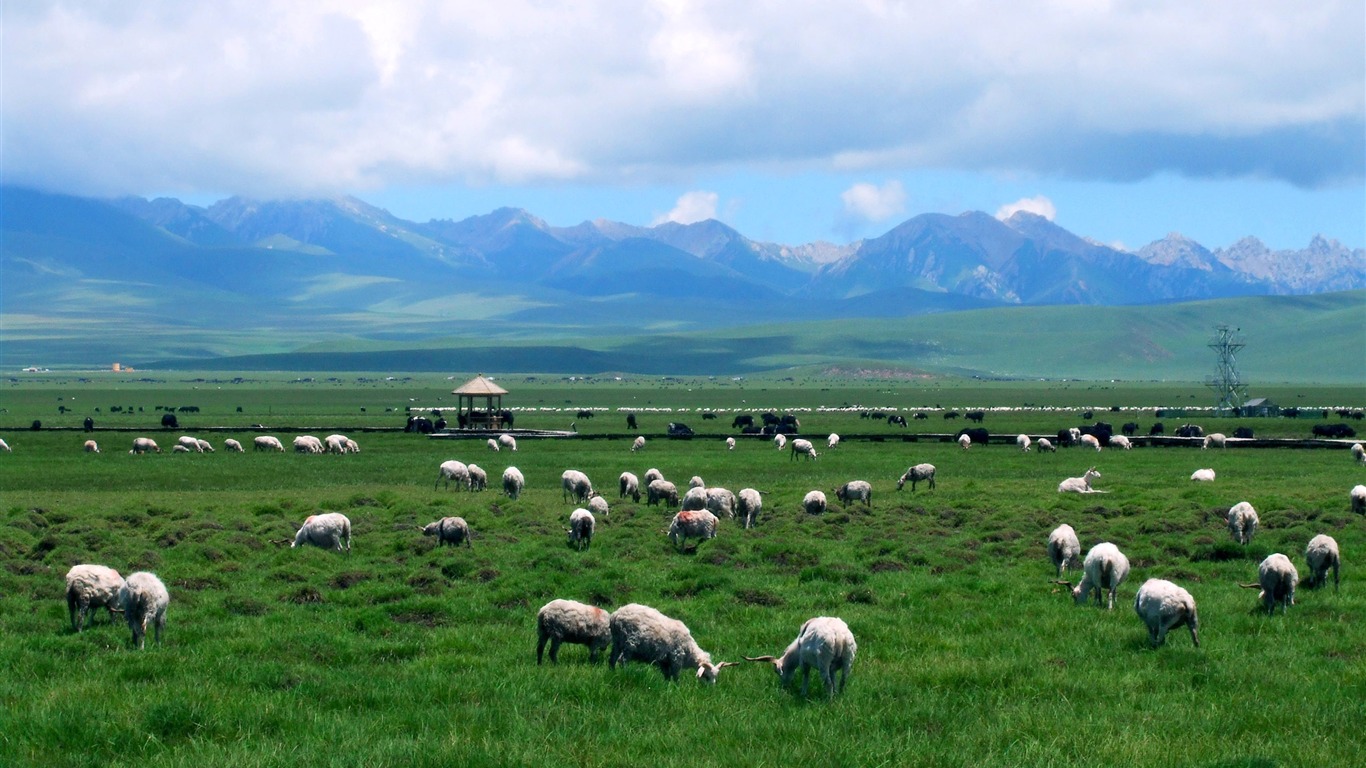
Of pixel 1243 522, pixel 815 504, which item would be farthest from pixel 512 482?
pixel 1243 522

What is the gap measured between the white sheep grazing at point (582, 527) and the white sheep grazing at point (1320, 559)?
1200 cm

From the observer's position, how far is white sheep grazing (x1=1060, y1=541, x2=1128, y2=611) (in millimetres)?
17547

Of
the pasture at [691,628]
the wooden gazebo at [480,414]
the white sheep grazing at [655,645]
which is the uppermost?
the wooden gazebo at [480,414]

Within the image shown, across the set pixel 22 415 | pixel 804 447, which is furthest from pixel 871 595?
pixel 22 415

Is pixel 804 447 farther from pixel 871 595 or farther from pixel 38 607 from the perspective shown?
pixel 38 607

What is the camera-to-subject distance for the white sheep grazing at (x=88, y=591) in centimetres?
1565

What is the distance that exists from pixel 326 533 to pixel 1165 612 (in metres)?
14.9

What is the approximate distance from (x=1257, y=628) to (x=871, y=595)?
16.6ft

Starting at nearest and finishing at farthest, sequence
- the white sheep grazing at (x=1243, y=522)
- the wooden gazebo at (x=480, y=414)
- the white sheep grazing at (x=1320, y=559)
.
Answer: the white sheep grazing at (x=1320, y=559), the white sheep grazing at (x=1243, y=522), the wooden gazebo at (x=480, y=414)

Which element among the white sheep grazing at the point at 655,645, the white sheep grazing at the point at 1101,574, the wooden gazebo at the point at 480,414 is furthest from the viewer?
the wooden gazebo at the point at 480,414

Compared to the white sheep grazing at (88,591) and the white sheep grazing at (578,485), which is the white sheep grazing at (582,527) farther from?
the white sheep grazing at (578,485)

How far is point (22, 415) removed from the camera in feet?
318

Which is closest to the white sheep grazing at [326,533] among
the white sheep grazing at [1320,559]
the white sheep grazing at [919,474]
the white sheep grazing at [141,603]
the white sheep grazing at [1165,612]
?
the white sheep grazing at [141,603]

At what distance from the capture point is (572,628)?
45.9 feet
